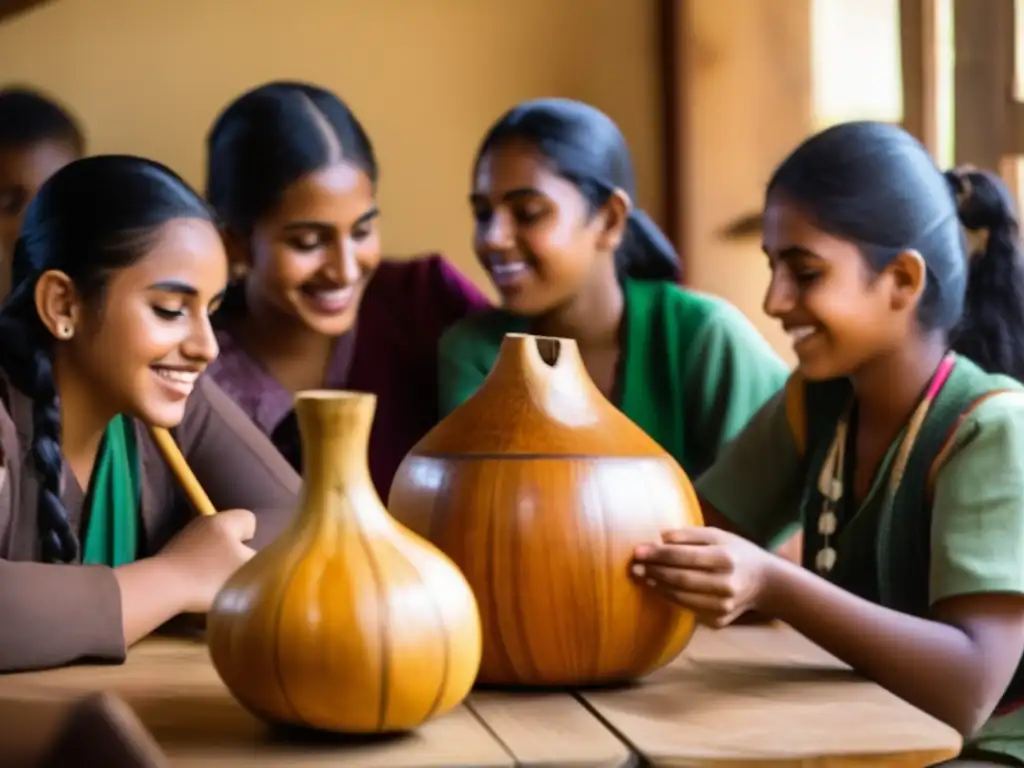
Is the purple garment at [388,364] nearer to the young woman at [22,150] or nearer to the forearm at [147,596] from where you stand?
the young woman at [22,150]

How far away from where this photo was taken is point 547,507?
0.76m

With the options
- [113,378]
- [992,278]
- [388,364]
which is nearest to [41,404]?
[113,378]

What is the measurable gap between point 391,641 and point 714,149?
51.5 inches

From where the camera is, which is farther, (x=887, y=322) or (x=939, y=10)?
(x=939, y=10)

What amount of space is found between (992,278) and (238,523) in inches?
26.2

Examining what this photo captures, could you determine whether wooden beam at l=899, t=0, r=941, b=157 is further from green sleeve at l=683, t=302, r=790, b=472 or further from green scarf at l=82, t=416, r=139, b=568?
green scarf at l=82, t=416, r=139, b=568

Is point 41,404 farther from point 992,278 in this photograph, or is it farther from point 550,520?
point 992,278

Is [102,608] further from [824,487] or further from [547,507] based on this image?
[824,487]

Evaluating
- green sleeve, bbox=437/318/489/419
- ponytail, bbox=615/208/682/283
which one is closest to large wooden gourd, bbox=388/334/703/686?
green sleeve, bbox=437/318/489/419

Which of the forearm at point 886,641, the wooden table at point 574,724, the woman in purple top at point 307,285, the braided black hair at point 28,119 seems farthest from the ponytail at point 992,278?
the braided black hair at point 28,119

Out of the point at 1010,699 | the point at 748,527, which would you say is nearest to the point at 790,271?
the point at 748,527

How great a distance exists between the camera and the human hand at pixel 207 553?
0.93m

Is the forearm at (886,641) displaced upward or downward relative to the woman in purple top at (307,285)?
downward

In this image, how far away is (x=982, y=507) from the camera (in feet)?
3.18
